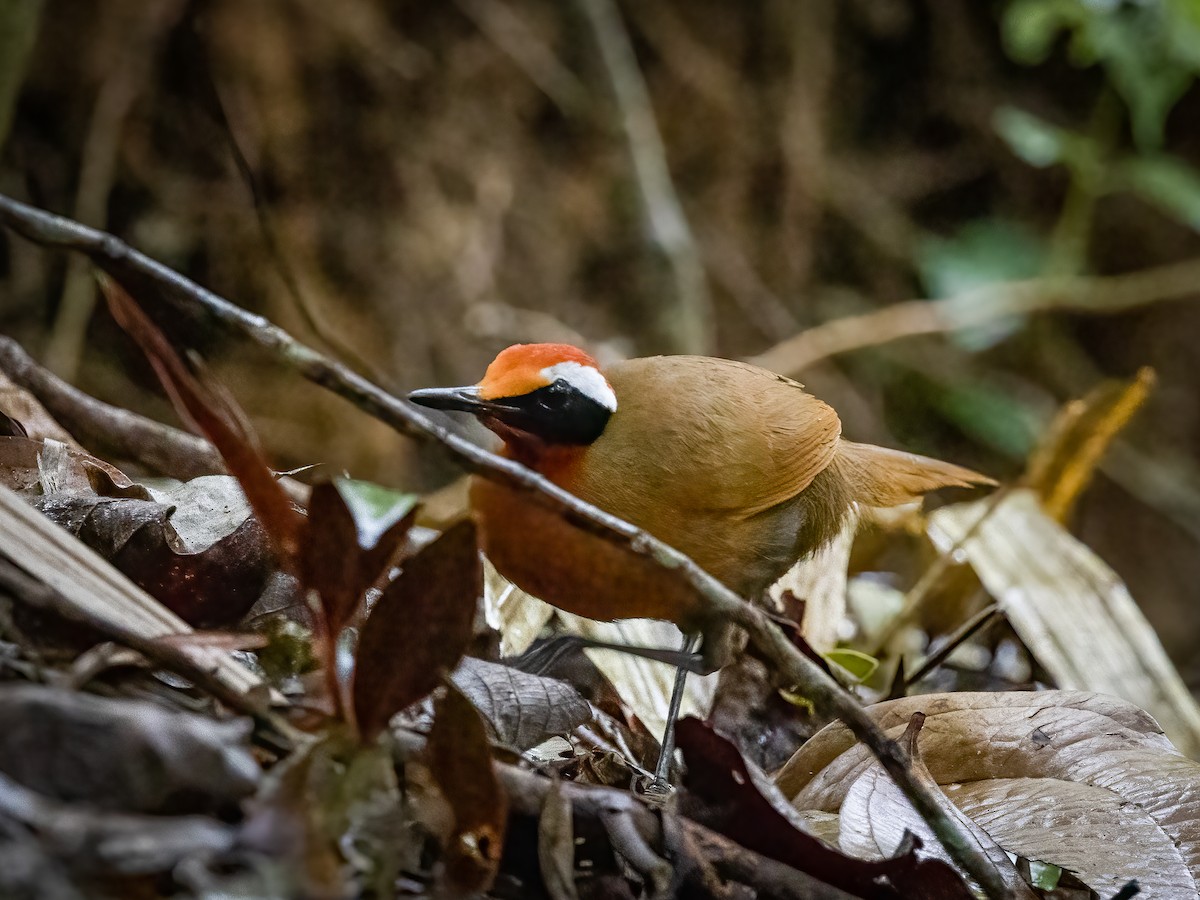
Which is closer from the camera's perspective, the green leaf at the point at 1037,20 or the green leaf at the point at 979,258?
the green leaf at the point at 1037,20

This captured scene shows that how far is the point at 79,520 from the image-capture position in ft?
5.82

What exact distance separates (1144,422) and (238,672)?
259 inches

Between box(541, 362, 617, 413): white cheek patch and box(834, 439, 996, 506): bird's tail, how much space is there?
832 mm

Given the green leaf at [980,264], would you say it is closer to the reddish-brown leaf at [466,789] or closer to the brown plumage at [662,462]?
the brown plumage at [662,462]

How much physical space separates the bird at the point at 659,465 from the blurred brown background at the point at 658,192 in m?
2.56

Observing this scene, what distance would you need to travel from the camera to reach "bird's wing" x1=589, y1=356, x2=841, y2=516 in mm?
2557

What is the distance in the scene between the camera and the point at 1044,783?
180 centimetres

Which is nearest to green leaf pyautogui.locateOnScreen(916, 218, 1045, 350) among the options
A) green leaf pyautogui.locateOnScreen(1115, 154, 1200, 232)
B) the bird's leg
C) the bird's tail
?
green leaf pyautogui.locateOnScreen(1115, 154, 1200, 232)

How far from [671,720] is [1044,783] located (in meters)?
0.80

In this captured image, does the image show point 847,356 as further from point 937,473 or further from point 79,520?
point 79,520

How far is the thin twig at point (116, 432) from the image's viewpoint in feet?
8.03

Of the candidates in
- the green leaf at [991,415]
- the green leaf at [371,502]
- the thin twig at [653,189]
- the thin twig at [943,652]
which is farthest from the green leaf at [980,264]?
the green leaf at [371,502]

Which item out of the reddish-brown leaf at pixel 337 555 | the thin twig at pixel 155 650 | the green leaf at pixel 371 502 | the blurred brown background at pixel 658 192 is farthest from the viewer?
the blurred brown background at pixel 658 192

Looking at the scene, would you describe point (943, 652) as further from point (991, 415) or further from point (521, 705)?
point (991, 415)
